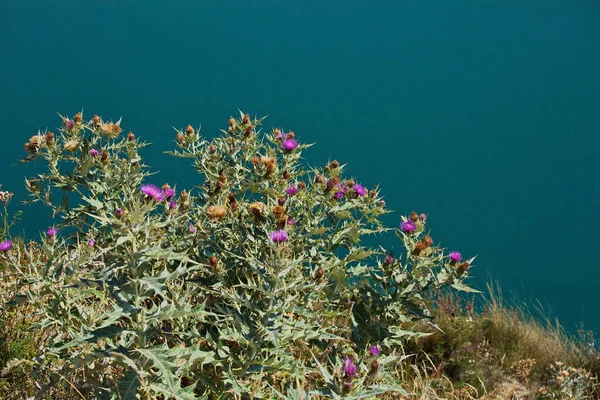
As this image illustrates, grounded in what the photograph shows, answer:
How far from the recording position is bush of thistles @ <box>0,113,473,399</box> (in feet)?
5.09

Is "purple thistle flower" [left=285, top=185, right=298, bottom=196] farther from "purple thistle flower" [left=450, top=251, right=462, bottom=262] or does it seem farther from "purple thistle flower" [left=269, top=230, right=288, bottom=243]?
"purple thistle flower" [left=450, top=251, right=462, bottom=262]

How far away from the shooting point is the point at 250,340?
1.66 meters

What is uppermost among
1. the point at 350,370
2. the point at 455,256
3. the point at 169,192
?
the point at 169,192

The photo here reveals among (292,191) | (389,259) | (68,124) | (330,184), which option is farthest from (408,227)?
(68,124)

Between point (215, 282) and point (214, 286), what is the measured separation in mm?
164

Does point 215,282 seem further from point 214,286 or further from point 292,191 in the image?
point 292,191

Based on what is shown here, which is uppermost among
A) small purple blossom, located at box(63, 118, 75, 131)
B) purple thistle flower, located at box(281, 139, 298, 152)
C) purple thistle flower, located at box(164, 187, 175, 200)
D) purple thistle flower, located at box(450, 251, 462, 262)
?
small purple blossom, located at box(63, 118, 75, 131)

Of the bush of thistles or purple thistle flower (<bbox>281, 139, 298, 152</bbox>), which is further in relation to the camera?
purple thistle flower (<bbox>281, 139, 298, 152</bbox>)

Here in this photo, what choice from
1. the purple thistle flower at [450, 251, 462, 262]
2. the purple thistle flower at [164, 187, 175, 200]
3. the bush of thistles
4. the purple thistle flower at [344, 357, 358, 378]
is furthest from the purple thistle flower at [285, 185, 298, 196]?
the purple thistle flower at [344, 357, 358, 378]

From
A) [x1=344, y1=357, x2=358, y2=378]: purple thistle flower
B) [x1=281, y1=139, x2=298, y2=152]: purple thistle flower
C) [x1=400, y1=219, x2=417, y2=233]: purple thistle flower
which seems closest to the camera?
[x1=344, y1=357, x2=358, y2=378]: purple thistle flower

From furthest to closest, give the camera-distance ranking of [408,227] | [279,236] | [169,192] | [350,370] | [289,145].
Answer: [289,145] < [408,227] < [169,192] < [279,236] < [350,370]

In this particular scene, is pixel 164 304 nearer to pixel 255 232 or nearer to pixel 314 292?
pixel 255 232

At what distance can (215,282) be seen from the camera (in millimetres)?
1906

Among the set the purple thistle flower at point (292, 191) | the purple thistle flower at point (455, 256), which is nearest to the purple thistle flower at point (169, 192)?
the purple thistle flower at point (292, 191)
